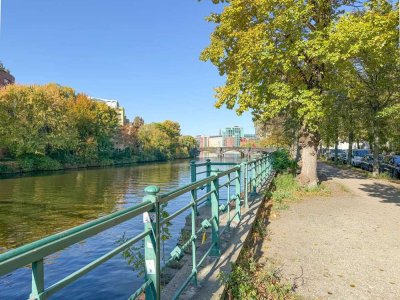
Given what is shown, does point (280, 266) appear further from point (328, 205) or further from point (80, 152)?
point (80, 152)

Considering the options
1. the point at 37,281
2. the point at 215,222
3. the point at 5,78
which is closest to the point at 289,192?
the point at 215,222

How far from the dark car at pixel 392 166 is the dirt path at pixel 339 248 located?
15680 millimetres

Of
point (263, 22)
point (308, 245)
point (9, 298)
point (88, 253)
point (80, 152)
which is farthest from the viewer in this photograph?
point (80, 152)

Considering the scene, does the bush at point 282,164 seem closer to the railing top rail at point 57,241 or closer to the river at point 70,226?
the river at point 70,226

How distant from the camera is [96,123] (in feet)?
229

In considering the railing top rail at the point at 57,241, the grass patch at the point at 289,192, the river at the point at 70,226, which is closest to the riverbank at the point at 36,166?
the river at the point at 70,226

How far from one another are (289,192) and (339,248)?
722cm

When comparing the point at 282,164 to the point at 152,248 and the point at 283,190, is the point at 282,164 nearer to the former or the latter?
the point at 283,190

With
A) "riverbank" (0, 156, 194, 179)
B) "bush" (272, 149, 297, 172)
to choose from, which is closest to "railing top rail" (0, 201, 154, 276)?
"bush" (272, 149, 297, 172)

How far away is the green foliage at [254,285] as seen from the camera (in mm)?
4824

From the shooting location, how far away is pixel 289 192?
Answer: 14.7m

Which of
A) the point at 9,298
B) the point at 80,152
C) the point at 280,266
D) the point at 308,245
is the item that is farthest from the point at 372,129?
the point at 80,152

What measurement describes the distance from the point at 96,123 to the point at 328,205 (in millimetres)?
62704

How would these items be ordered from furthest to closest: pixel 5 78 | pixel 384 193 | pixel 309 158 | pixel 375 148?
pixel 5 78
pixel 375 148
pixel 309 158
pixel 384 193
